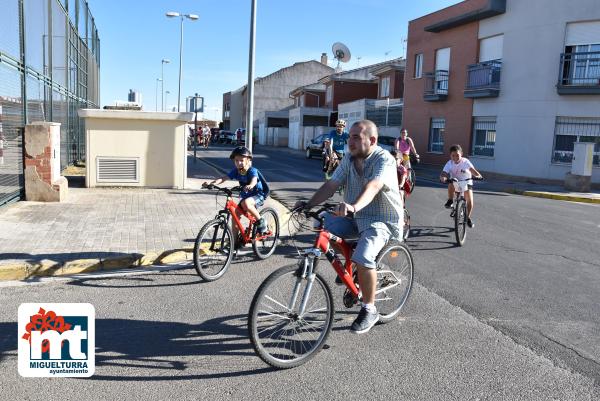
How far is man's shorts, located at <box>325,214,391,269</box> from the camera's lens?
4.15 meters

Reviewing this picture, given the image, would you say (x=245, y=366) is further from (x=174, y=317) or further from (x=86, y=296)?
(x=86, y=296)

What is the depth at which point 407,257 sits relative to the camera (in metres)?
5.02

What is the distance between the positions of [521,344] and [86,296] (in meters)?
4.07

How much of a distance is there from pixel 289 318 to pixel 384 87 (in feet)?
115

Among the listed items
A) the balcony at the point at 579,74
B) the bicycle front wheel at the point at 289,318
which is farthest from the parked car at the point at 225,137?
the bicycle front wheel at the point at 289,318

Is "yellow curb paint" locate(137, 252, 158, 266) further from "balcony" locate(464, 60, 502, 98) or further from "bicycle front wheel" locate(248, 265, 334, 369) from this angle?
"balcony" locate(464, 60, 502, 98)

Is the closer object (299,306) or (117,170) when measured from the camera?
(299,306)

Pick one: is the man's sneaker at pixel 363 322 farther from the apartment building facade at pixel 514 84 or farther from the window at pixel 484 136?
the window at pixel 484 136

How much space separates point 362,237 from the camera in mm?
4273

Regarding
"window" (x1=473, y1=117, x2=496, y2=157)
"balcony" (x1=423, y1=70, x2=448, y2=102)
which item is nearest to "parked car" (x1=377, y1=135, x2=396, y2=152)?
"balcony" (x1=423, y1=70, x2=448, y2=102)

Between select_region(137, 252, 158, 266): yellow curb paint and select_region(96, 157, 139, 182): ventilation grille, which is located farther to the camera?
select_region(96, 157, 139, 182): ventilation grille

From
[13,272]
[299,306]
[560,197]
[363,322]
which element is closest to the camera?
[299,306]

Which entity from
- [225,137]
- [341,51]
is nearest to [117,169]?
[341,51]

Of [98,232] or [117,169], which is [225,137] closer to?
[117,169]
